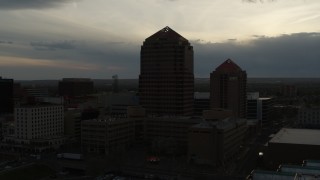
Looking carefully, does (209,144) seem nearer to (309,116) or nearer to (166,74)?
(166,74)

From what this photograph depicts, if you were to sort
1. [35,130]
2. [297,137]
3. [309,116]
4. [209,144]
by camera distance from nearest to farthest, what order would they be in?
1. [209,144]
2. [297,137]
3. [35,130]
4. [309,116]

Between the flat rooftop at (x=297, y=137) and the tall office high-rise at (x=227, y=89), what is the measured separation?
95.5 feet

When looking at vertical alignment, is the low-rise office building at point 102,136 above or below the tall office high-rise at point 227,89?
below

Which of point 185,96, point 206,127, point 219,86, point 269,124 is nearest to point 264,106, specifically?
point 269,124

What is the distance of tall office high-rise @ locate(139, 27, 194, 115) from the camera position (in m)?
112

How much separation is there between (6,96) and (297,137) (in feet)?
286

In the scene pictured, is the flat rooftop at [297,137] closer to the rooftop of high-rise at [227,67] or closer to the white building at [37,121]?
the rooftop of high-rise at [227,67]

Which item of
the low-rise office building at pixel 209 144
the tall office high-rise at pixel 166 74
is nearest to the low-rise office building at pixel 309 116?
the tall office high-rise at pixel 166 74

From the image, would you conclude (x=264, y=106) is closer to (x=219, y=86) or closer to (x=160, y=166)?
(x=219, y=86)

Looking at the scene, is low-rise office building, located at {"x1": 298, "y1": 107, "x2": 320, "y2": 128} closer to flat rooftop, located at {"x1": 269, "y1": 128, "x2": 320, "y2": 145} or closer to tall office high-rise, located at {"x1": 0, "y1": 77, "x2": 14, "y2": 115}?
flat rooftop, located at {"x1": 269, "y1": 128, "x2": 320, "y2": 145}

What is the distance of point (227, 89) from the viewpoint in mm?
121000

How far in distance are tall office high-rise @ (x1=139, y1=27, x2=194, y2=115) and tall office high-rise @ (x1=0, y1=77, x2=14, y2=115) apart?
4352cm

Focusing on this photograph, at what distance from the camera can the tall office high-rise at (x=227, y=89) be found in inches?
4749

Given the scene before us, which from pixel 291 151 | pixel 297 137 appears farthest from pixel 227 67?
pixel 291 151
